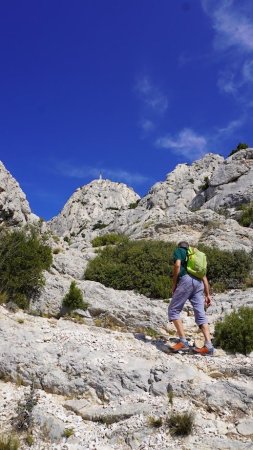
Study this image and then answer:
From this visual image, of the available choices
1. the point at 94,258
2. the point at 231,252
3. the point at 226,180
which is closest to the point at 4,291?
the point at 94,258

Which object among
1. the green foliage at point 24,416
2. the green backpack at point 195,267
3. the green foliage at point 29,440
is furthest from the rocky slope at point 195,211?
the green foliage at point 29,440

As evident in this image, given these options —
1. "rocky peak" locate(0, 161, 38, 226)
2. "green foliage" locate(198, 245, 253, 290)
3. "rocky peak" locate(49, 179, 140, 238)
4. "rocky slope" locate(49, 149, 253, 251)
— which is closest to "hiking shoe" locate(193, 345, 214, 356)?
"green foliage" locate(198, 245, 253, 290)

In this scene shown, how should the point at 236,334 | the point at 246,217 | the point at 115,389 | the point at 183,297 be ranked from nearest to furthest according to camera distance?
the point at 115,389, the point at 183,297, the point at 236,334, the point at 246,217

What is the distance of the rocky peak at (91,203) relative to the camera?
77250 millimetres

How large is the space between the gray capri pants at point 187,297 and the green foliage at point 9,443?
4.15 meters

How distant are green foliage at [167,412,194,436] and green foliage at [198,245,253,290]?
842 centimetres

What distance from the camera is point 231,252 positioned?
1652 centimetres

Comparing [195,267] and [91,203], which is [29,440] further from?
[91,203]

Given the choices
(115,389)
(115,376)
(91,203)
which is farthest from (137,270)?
(91,203)

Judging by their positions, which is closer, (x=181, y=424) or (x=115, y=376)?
(x=181, y=424)

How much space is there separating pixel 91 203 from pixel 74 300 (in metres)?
73.8

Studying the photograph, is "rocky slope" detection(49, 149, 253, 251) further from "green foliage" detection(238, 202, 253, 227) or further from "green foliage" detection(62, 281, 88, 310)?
"green foliage" detection(62, 281, 88, 310)

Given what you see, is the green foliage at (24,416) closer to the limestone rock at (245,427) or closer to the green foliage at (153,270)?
the limestone rock at (245,427)

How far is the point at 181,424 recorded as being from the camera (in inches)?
247
